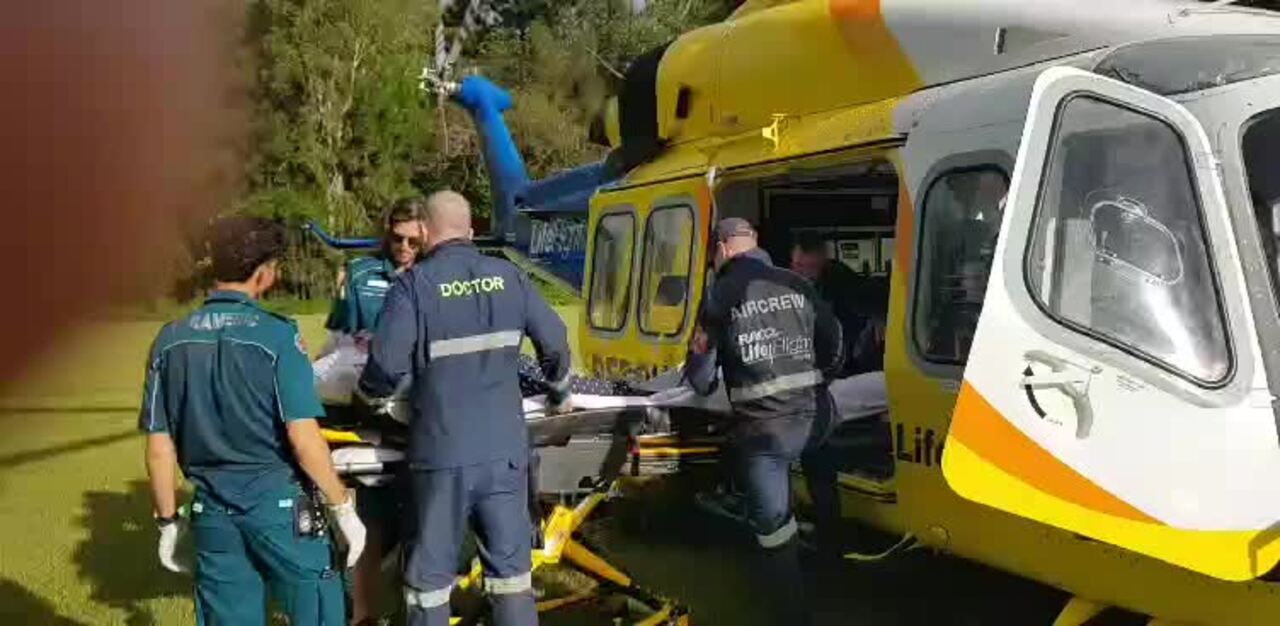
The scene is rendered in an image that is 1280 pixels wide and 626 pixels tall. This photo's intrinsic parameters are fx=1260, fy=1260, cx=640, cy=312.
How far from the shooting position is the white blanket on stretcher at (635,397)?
4.04 metres

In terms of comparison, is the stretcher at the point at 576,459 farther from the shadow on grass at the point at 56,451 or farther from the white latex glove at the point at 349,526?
the shadow on grass at the point at 56,451

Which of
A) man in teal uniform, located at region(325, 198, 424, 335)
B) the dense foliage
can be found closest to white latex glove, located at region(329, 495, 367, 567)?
man in teal uniform, located at region(325, 198, 424, 335)

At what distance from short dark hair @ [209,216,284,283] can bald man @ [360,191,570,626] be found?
1.34 ft

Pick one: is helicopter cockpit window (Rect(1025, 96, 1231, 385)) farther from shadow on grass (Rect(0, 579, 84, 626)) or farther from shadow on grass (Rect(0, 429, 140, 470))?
shadow on grass (Rect(0, 429, 140, 470))

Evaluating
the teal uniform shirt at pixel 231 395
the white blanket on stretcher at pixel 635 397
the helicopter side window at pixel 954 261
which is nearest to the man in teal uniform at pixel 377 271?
the white blanket on stretcher at pixel 635 397

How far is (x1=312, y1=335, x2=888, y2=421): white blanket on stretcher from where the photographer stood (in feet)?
13.2

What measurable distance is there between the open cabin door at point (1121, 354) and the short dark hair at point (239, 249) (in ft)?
5.92

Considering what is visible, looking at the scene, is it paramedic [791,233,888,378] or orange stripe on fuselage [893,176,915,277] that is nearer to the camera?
orange stripe on fuselage [893,176,915,277]

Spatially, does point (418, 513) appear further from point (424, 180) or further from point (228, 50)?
point (424, 180)

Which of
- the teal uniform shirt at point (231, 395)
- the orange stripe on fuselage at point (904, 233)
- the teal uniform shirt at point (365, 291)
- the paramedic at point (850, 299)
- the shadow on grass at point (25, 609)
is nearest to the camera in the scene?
the teal uniform shirt at point (231, 395)

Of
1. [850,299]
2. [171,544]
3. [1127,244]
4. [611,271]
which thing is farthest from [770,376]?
[611,271]

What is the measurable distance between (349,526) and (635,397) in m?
1.31

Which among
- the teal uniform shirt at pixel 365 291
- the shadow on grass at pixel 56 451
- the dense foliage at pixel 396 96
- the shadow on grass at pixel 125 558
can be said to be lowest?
the shadow on grass at pixel 56 451

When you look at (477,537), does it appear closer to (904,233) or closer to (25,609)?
(904,233)
